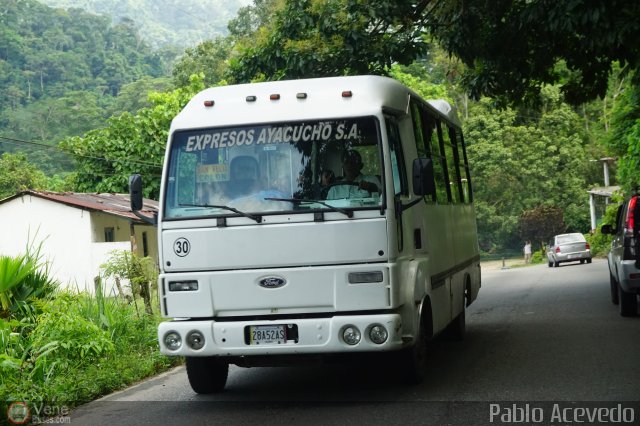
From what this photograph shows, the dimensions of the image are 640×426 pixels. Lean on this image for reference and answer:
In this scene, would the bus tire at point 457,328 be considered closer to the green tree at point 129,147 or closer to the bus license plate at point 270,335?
the bus license plate at point 270,335

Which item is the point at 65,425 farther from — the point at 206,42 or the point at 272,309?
the point at 206,42

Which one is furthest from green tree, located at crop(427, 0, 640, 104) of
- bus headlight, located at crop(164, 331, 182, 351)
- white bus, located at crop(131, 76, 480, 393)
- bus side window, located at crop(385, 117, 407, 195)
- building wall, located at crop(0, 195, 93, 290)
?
building wall, located at crop(0, 195, 93, 290)

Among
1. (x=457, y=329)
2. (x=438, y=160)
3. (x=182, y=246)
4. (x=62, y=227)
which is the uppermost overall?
(x=62, y=227)

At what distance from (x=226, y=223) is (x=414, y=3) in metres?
9.76

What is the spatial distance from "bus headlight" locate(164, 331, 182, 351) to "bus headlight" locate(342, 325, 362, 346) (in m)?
1.50

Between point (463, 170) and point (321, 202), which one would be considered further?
point (463, 170)

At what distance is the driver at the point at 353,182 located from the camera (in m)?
8.62

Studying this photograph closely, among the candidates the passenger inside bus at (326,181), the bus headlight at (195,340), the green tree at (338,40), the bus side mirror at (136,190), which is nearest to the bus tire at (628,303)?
the green tree at (338,40)

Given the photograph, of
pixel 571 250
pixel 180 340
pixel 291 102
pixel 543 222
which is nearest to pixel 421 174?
pixel 291 102

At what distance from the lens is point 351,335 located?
8.38 meters

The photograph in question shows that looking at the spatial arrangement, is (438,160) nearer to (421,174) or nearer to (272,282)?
(421,174)

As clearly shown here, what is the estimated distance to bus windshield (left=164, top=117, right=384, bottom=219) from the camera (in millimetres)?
8656

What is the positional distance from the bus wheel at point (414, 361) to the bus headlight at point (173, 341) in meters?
2.06

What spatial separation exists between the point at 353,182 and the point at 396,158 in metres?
0.60
